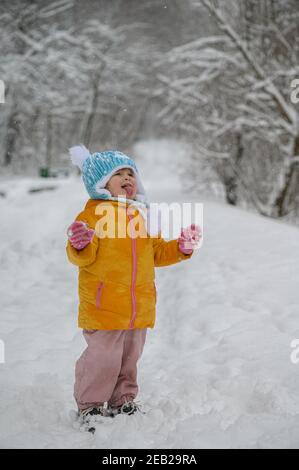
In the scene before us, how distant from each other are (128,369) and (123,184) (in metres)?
1.14

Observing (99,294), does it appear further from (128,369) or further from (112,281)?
(128,369)

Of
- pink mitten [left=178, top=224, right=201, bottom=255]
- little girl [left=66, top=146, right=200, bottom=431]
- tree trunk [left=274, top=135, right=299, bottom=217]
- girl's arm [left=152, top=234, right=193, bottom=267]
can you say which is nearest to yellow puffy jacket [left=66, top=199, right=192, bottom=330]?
little girl [left=66, top=146, right=200, bottom=431]

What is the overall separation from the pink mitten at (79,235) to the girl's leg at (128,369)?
65 centimetres

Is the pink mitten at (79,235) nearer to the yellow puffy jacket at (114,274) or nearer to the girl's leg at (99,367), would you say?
the yellow puffy jacket at (114,274)

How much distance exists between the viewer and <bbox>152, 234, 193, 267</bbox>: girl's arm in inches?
119

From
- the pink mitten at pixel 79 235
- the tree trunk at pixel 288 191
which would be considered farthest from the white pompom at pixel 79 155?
the tree trunk at pixel 288 191

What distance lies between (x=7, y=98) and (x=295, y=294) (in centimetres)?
1612

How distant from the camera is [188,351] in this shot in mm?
3959

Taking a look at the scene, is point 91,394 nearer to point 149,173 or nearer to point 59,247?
point 59,247

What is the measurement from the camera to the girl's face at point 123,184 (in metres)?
2.97

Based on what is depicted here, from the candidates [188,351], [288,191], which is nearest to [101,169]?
[188,351]

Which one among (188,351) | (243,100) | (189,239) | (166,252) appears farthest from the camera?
(243,100)

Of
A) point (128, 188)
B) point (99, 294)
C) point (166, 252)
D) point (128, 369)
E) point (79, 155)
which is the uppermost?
point (79, 155)

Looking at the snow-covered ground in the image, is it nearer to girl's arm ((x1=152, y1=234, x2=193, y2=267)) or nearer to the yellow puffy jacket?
the yellow puffy jacket
